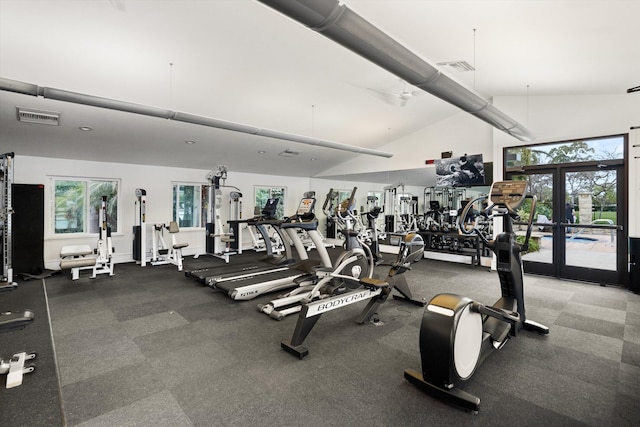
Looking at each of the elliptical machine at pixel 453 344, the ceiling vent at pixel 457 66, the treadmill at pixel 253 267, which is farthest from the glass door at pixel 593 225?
the treadmill at pixel 253 267

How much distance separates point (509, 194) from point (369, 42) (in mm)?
1993

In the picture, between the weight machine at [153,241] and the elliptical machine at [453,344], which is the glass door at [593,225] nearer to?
the elliptical machine at [453,344]

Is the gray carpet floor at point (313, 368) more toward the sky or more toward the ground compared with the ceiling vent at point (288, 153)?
more toward the ground

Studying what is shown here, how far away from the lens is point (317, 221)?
4.51 m

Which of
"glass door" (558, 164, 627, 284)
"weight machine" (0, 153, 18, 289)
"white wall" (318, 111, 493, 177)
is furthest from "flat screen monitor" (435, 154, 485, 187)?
"weight machine" (0, 153, 18, 289)

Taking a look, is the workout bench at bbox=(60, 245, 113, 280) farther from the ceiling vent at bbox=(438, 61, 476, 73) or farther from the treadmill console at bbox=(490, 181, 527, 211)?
the ceiling vent at bbox=(438, 61, 476, 73)

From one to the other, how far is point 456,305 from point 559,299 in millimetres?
3399

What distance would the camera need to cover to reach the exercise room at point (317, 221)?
7.11ft

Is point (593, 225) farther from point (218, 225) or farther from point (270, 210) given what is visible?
point (218, 225)

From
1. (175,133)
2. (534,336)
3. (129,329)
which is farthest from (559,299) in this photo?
(175,133)

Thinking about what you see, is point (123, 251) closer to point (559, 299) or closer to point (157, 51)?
point (157, 51)

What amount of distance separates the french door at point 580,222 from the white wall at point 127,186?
7.01 metres

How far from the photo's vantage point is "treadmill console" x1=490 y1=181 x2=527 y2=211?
9.96ft

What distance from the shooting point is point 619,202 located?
5043 mm
